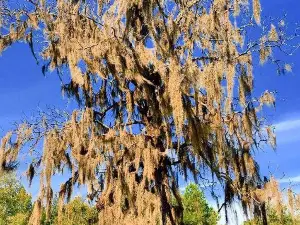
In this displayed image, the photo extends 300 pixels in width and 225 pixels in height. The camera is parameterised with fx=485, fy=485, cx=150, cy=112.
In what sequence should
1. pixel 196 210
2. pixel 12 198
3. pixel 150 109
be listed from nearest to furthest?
pixel 150 109, pixel 12 198, pixel 196 210

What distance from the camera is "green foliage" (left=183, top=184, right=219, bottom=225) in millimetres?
28248

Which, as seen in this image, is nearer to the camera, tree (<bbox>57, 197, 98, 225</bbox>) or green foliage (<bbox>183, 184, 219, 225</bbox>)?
tree (<bbox>57, 197, 98, 225</bbox>)

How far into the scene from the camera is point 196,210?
1125 inches

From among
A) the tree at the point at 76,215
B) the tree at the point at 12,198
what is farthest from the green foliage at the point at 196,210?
the tree at the point at 76,215

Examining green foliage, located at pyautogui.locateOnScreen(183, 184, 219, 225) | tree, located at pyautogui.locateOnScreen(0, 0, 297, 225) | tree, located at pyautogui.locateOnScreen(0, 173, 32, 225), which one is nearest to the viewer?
tree, located at pyautogui.locateOnScreen(0, 0, 297, 225)

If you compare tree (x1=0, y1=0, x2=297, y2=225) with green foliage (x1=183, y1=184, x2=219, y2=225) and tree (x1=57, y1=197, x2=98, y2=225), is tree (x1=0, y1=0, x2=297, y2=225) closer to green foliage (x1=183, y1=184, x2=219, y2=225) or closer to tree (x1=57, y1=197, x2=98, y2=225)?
tree (x1=57, y1=197, x2=98, y2=225)

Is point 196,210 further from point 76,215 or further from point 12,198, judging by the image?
point 76,215

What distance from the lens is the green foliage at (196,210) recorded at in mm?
28248

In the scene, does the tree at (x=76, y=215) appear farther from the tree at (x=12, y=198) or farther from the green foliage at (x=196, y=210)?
the green foliage at (x=196, y=210)

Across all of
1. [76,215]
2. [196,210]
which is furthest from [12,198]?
[76,215]

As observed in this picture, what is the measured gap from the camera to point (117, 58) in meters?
7.11

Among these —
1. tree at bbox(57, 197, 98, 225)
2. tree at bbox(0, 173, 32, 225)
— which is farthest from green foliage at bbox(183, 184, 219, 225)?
tree at bbox(57, 197, 98, 225)

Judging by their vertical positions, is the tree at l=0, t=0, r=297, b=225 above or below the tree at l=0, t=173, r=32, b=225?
below

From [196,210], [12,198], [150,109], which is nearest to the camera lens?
[150,109]
